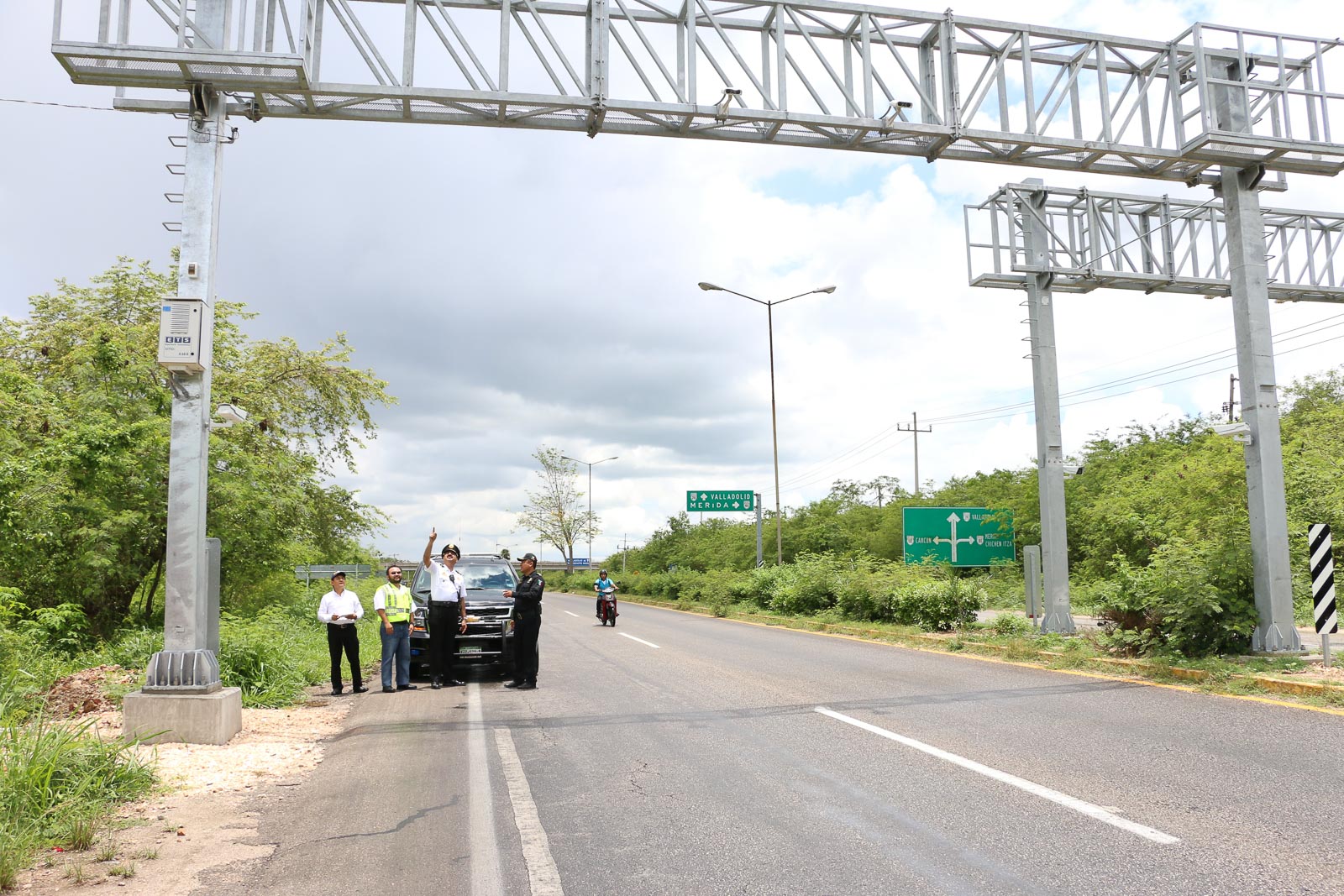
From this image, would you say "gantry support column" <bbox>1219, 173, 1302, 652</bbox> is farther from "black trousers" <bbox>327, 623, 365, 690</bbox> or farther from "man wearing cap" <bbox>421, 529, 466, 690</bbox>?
"black trousers" <bbox>327, 623, 365, 690</bbox>

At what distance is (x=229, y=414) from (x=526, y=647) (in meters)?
4.93

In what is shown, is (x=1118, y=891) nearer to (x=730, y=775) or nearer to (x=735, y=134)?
(x=730, y=775)

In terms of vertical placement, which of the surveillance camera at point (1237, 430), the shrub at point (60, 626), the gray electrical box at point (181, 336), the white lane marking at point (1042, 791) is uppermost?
the gray electrical box at point (181, 336)

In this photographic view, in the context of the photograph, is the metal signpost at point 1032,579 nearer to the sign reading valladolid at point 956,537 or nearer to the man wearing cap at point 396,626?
→ the sign reading valladolid at point 956,537

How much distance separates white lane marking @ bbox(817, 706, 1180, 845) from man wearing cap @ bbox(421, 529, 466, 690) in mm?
6173

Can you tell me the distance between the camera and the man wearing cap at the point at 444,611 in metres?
12.7

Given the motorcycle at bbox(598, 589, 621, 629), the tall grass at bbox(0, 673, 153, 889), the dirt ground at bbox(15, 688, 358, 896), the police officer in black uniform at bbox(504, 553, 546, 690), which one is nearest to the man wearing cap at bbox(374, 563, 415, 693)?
the police officer in black uniform at bbox(504, 553, 546, 690)

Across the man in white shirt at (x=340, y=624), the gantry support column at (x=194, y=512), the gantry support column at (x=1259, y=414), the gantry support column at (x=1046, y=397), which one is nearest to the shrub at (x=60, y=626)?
the man in white shirt at (x=340, y=624)

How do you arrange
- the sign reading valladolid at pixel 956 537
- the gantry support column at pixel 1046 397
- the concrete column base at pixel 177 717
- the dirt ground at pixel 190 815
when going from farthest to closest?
the sign reading valladolid at pixel 956 537 < the gantry support column at pixel 1046 397 < the concrete column base at pixel 177 717 < the dirt ground at pixel 190 815

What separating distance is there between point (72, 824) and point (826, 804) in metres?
4.58

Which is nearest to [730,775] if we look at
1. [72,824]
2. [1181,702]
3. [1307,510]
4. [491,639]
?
[72,824]

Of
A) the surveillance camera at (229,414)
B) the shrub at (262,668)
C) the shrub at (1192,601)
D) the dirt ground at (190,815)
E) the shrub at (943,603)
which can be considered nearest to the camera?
the dirt ground at (190,815)

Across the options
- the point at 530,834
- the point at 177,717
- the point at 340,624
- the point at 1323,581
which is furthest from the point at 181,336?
the point at 1323,581

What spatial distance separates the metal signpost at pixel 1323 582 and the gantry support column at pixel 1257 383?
625 mm
